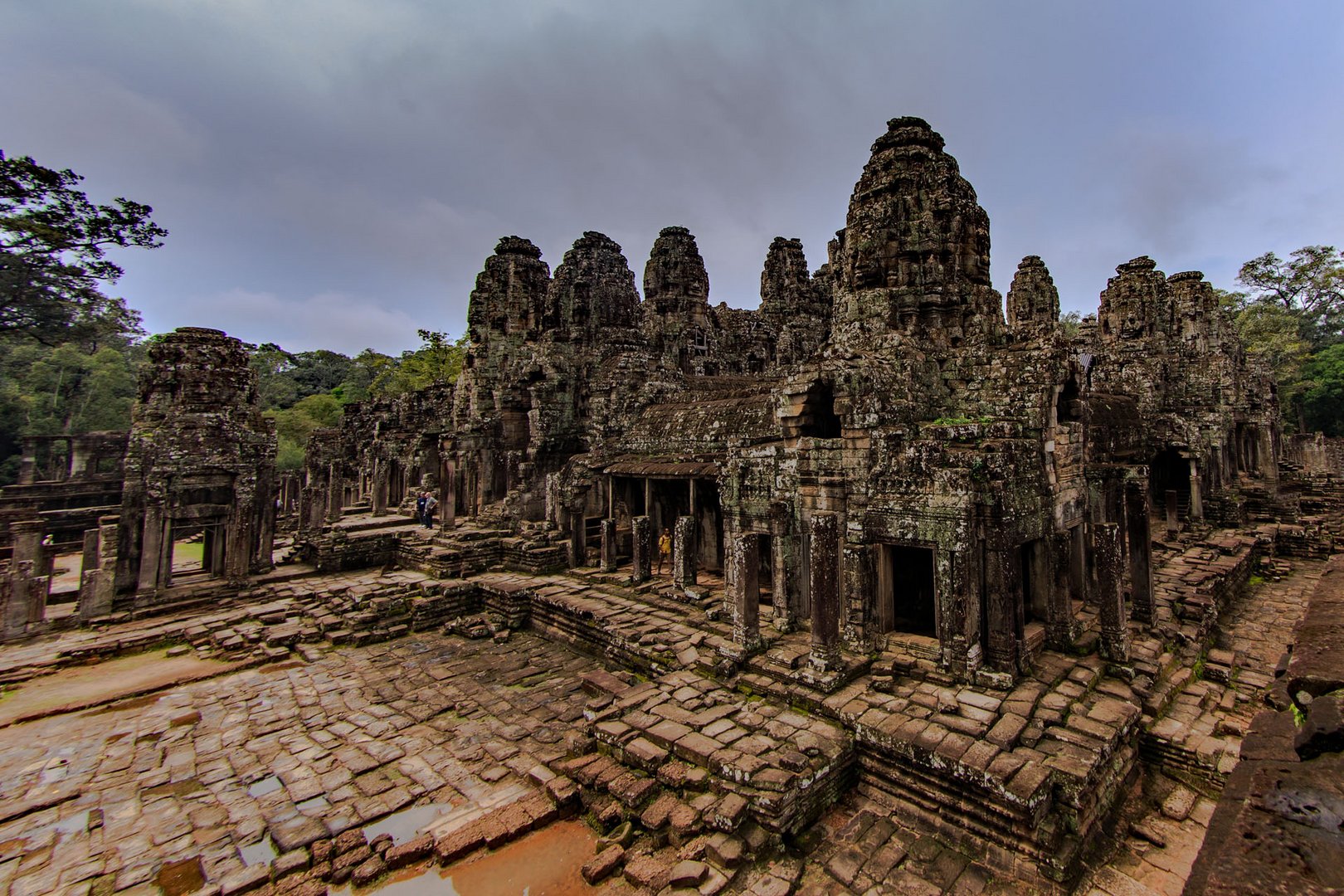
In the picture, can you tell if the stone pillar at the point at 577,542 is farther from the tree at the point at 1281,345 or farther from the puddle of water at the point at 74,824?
the tree at the point at 1281,345

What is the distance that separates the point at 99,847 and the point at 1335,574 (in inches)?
439

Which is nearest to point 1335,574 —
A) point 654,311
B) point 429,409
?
point 654,311

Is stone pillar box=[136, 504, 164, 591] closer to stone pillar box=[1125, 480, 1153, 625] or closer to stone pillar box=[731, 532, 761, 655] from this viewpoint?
stone pillar box=[731, 532, 761, 655]

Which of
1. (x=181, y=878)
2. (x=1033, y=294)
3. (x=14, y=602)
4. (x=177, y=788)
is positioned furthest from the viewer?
(x=1033, y=294)

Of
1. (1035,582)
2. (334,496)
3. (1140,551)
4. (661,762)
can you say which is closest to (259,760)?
(661,762)

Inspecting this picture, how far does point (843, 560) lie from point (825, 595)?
37.1 inches

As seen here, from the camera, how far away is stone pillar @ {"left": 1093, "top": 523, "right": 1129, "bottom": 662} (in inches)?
307

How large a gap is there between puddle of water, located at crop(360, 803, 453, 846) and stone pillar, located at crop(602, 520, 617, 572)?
7.90m

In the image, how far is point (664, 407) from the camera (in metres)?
16.3

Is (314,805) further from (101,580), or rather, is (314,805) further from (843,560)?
(101,580)

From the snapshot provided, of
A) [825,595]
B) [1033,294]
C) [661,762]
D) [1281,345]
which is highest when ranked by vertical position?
[1033,294]

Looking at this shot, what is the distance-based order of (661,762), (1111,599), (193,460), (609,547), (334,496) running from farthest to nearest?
(334,496), (609,547), (193,460), (1111,599), (661,762)

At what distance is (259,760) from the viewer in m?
7.50

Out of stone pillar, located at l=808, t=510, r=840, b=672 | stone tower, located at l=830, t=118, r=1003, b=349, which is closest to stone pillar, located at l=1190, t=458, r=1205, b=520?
stone tower, located at l=830, t=118, r=1003, b=349
